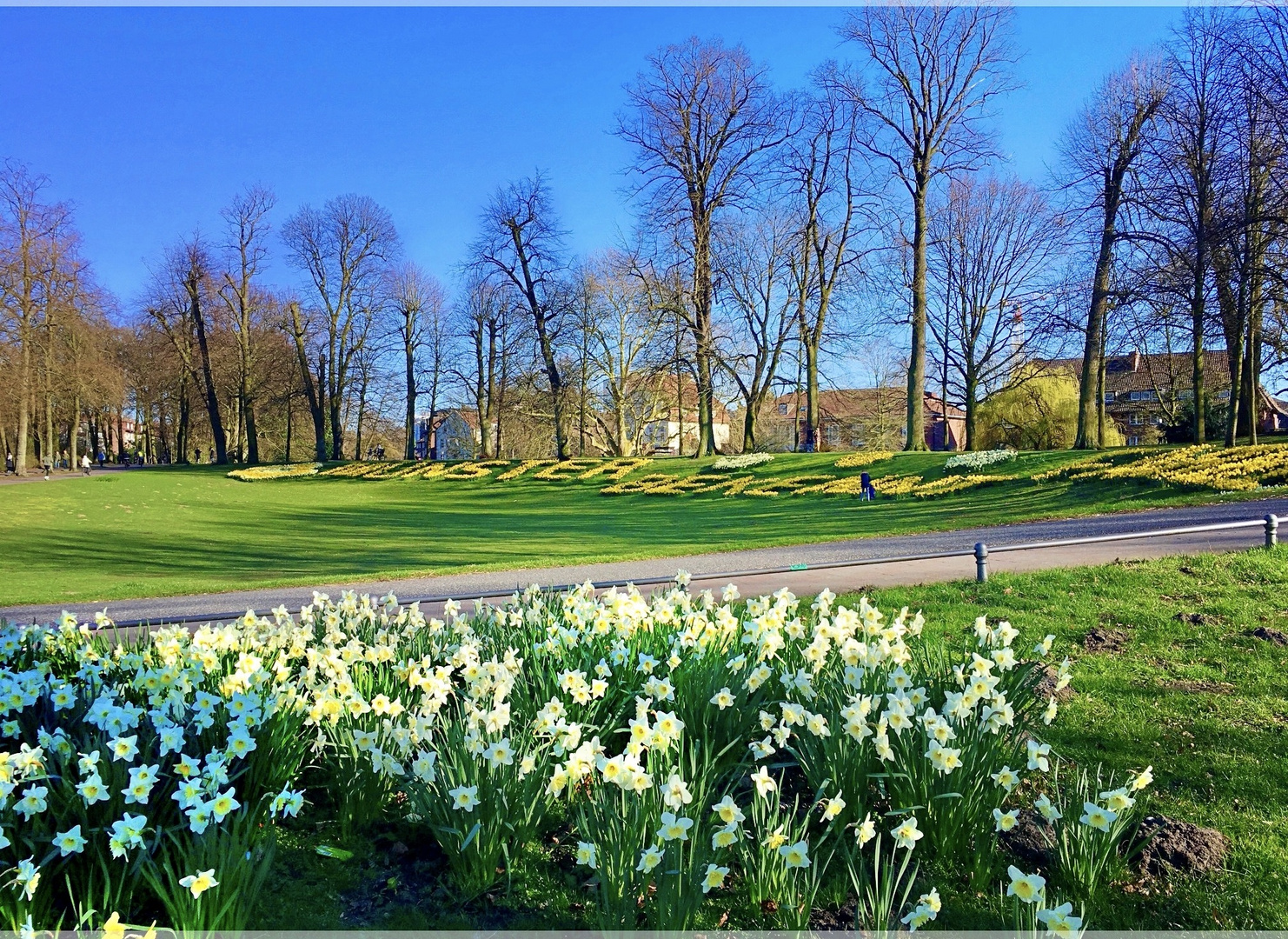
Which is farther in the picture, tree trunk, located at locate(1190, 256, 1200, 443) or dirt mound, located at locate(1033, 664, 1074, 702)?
tree trunk, located at locate(1190, 256, 1200, 443)

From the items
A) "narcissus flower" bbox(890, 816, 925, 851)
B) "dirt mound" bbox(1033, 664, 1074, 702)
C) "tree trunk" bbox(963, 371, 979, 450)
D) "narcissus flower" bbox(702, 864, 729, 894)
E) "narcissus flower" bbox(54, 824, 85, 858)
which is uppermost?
"tree trunk" bbox(963, 371, 979, 450)

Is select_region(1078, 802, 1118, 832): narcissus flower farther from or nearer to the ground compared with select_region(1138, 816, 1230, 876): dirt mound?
farther from the ground

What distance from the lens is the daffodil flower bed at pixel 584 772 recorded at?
8.63 ft

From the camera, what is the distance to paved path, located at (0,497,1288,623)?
31.9ft

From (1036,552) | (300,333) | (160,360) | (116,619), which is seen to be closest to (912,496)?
(1036,552)

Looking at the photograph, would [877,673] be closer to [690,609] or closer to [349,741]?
[690,609]

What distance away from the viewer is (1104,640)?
6055 mm

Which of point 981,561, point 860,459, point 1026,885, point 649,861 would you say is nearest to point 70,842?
point 649,861

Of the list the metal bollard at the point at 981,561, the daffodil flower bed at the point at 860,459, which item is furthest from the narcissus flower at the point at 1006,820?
the daffodil flower bed at the point at 860,459

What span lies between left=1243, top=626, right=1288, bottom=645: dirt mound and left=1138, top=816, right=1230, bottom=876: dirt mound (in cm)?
330

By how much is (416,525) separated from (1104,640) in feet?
67.0

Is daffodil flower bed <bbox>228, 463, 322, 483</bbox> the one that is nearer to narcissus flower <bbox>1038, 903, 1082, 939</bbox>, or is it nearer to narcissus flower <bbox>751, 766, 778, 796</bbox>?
narcissus flower <bbox>751, 766, 778, 796</bbox>

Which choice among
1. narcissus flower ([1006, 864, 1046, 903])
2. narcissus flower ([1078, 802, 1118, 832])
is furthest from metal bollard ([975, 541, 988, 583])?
narcissus flower ([1006, 864, 1046, 903])

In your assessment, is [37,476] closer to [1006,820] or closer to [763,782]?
[763,782]
